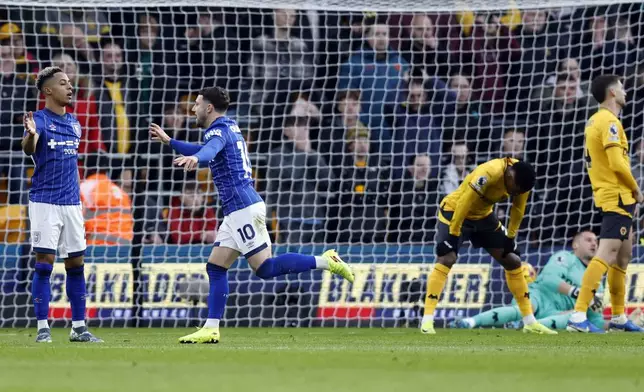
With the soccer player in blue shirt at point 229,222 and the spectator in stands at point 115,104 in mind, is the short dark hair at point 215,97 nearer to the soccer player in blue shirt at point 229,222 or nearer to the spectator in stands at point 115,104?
the soccer player in blue shirt at point 229,222

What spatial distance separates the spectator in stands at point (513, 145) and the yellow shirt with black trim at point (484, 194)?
3057 millimetres

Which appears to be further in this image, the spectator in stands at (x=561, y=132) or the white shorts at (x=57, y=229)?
the spectator in stands at (x=561, y=132)

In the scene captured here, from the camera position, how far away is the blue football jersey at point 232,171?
8969 mm

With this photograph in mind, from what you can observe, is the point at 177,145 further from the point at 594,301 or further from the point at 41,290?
the point at 594,301

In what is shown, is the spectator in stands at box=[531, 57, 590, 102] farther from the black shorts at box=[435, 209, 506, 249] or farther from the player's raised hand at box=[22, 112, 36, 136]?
the player's raised hand at box=[22, 112, 36, 136]

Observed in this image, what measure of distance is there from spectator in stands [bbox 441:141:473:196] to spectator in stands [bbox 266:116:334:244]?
1.31 meters

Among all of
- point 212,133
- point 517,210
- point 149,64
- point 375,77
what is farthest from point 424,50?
point 212,133

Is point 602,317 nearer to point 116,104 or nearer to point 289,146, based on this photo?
point 289,146

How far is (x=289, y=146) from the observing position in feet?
45.8

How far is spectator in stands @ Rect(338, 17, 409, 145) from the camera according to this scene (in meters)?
14.2

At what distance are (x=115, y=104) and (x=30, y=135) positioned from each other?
5.03 metres

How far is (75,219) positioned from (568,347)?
379 cm

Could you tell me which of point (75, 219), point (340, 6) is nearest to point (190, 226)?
point (340, 6)

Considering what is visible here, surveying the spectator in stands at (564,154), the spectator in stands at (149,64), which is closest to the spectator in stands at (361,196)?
the spectator in stands at (564,154)
